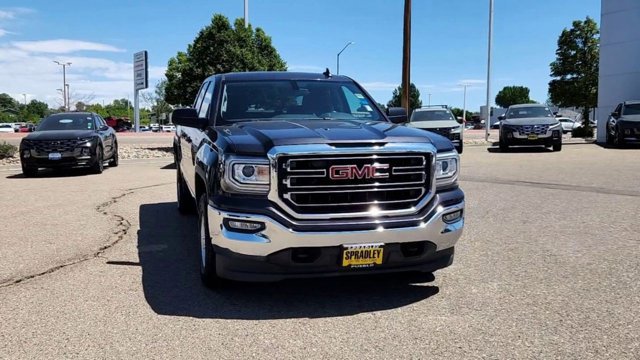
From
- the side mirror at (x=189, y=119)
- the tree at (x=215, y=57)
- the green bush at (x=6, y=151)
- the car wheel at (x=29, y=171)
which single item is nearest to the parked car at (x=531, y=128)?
the tree at (x=215, y=57)

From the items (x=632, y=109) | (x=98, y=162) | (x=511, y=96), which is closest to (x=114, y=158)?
(x=98, y=162)

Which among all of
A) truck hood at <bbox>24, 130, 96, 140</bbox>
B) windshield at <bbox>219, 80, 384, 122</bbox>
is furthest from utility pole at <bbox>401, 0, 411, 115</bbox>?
windshield at <bbox>219, 80, 384, 122</bbox>

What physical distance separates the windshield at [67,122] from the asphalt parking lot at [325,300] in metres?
7.48

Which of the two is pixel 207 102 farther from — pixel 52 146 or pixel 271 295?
pixel 52 146

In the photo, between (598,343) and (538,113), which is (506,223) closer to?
(598,343)

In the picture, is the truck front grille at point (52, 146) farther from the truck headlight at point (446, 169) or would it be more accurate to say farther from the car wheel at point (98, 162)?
the truck headlight at point (446, 169)

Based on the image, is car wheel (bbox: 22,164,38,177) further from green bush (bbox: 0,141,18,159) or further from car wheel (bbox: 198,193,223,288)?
car wheel (bbox: 198,193,223,288)

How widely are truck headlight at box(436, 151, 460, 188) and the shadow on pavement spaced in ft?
2.91

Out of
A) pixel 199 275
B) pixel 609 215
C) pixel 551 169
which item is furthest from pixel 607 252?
pixel 551 169

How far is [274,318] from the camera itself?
4.00 meters

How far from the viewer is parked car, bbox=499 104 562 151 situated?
19.7 metres

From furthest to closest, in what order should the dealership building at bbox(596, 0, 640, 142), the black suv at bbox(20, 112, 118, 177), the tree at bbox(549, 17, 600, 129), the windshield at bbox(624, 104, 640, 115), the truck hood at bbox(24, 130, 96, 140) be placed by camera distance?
the tree at bbox(549, 17, 600, 129) < the dealership building at bbox(596, 0, 640, 142) < the windshield at bbox(624, 104, 640, 115) < the truck hood at bbox(24, 130, 96, 140) < the black suv at bbox(20, 112, 118, 177)

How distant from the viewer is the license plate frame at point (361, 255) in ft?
13.0

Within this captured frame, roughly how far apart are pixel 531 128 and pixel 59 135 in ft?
48.5
